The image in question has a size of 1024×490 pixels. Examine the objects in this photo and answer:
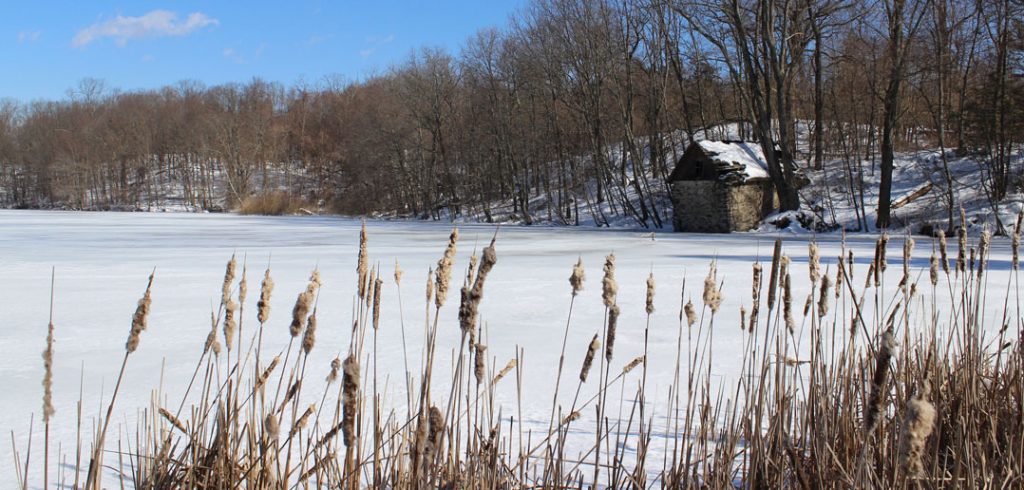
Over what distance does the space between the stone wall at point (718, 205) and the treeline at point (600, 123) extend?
3.26 ft

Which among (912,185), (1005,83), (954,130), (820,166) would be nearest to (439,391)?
(1005,83)

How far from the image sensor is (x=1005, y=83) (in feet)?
60.2

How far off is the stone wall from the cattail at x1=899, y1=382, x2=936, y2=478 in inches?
802

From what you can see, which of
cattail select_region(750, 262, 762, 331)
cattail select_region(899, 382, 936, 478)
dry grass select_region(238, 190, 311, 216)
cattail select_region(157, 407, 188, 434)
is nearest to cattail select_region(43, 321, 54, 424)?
cattail select_region(157, 407, 188, 434)

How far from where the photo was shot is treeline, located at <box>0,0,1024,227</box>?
782 inches

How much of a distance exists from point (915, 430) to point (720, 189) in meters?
20.4

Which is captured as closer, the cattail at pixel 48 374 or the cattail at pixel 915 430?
the cattail at pixel 915 430

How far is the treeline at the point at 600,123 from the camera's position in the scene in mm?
19859

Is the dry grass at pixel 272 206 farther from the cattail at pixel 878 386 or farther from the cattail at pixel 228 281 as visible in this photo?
the cattail at pixel 878 386

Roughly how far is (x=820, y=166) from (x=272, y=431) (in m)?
25.4

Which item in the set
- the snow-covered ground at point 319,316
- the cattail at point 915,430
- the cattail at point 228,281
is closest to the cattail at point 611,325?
the snow-covered ground at point 319,316

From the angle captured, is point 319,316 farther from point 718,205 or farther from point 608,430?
point 718,205

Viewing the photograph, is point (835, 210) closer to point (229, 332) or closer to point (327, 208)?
point (229, 332)

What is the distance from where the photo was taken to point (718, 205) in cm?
2073
